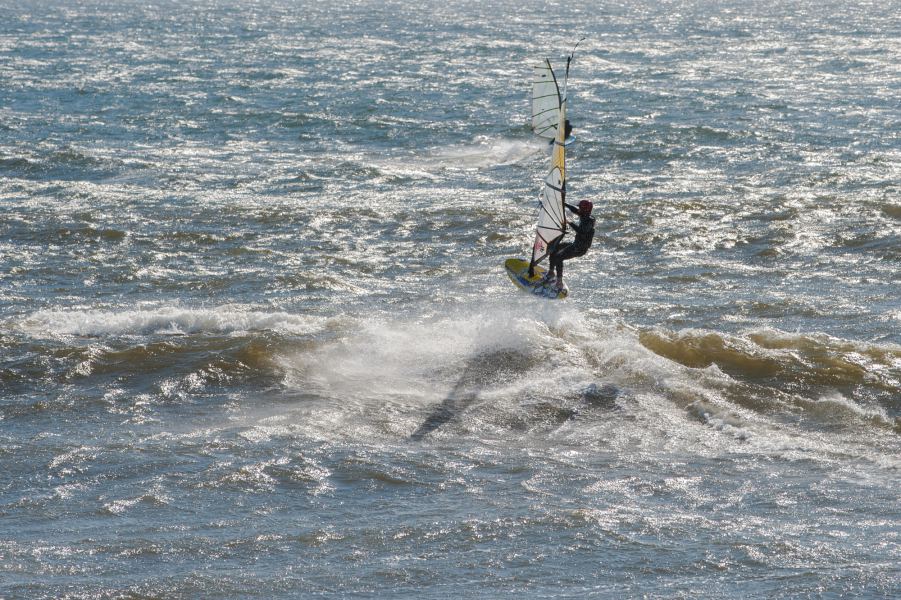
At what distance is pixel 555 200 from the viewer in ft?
52.6

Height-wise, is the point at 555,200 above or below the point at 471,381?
above

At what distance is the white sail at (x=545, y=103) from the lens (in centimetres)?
1508

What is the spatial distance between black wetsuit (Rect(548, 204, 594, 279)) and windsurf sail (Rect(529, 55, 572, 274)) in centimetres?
16

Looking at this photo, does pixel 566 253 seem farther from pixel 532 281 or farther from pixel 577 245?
pixel 532 281

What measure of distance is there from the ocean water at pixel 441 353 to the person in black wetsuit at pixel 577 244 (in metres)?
0.89

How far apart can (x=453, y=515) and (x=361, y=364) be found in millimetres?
5505

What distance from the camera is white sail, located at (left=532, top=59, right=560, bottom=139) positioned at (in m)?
15.1

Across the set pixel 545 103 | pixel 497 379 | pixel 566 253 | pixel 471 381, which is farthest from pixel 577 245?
pixel 471 381

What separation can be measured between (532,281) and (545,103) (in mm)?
3218

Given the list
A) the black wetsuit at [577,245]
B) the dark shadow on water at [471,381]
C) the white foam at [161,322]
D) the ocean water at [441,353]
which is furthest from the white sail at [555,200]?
the white foam at [161,322]

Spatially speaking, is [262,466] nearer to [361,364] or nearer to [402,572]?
[402,572]

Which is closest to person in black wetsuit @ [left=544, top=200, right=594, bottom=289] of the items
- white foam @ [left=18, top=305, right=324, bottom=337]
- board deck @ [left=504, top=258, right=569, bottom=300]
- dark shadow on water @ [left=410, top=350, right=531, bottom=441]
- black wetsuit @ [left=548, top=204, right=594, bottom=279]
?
black wetsuit @ [left=548, top=204, right=594, bottom=279]

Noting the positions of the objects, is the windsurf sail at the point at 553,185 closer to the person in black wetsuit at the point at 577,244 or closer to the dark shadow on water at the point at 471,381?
the person in black wetsuit at the point at 577,244

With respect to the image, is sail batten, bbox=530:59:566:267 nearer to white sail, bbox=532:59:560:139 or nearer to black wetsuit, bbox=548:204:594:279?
white sail, bbox=532:59:560:139
